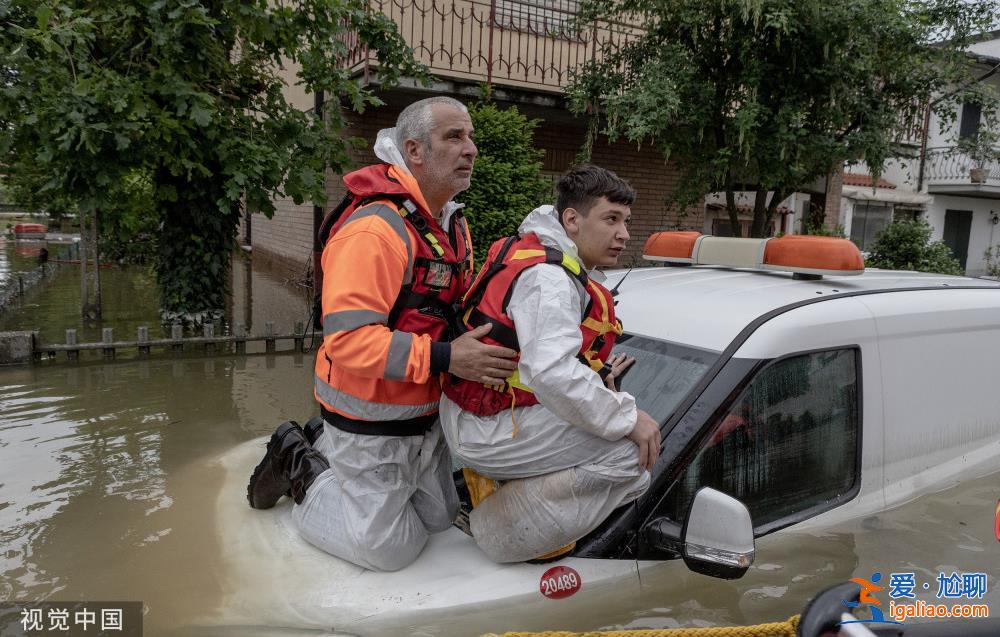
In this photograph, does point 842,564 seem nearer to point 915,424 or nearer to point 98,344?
point 915,424

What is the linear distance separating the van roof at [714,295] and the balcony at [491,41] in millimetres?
7347

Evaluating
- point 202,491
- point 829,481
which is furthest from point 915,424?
point 202,491

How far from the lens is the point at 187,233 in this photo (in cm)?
888

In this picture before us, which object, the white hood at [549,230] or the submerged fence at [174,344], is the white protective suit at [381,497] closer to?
the white hood at [549,230]

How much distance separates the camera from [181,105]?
691 cm

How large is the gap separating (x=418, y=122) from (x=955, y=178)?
24.3 meters

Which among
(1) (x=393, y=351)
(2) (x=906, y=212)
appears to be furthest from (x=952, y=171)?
(1) (x=393, y=351)

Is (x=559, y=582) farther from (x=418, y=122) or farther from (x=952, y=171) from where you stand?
(x=952, y=171)

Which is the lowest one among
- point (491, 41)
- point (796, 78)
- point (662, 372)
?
→ point (662, 372)

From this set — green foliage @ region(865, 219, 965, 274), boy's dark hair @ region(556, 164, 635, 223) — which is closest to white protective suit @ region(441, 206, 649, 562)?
boy's dark hair @ region(556, 164, 635, 223)

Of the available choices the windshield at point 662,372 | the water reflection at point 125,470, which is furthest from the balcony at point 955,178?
the windshield at point 662,372

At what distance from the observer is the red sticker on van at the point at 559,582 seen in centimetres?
216

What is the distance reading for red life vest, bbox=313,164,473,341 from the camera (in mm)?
2297

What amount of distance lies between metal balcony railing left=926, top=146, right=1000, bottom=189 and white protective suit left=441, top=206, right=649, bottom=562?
23.4 m
